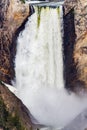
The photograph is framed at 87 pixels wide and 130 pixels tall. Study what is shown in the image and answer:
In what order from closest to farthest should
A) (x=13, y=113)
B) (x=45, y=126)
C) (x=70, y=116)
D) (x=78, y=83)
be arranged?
(x=13, y=113) → (x=45, y=126) → (x=70, y=116) → (x=78, y=83)

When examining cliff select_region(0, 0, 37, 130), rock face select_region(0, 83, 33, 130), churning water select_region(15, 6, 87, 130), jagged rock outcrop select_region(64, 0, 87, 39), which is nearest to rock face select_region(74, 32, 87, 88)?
jagged rock outcrop select_region(64, 0, 87, 39)

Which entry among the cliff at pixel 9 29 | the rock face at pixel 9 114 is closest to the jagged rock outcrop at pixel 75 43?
the cliff at pixel 9 29

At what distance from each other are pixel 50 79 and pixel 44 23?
7.05 meters

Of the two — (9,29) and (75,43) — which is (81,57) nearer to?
(75,43)

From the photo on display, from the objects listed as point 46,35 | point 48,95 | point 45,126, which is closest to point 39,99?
point 48,95

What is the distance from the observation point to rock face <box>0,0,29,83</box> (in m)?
76.0

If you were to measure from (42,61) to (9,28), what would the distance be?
5.85 metres

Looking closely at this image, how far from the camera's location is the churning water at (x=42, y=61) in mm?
73812

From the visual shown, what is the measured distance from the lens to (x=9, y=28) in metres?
76.2

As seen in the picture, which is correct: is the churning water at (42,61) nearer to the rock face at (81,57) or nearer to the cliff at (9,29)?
the cliff at (9,29)

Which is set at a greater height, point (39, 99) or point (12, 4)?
point (12, 4)

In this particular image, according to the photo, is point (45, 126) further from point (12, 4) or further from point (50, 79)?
point (12, 4)

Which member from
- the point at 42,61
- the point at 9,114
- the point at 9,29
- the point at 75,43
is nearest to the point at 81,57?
the point at 75,43

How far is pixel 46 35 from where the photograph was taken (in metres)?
75.9
